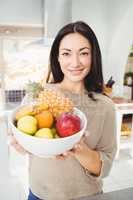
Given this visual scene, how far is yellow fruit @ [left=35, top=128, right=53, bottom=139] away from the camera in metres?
0.41

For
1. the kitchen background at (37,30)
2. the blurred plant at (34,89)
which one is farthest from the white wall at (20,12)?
the blurred plant at (34,89)

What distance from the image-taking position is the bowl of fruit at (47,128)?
1.36ft

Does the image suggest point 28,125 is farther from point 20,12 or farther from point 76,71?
point 20,12

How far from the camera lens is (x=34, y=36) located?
0.98 metres

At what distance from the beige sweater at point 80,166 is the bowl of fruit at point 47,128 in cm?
10

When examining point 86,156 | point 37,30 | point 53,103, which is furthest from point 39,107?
point 37,30

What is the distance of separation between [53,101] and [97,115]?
0.13 metres

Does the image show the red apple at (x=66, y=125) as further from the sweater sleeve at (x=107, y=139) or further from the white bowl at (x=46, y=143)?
the sweater sleeve at (x=107, y=139)

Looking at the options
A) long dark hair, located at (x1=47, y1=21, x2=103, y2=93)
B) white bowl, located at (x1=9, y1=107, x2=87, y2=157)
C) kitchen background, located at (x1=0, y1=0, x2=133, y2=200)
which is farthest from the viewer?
kitchen background, located at (x1=0, y1=0, x2=133, y2=200)

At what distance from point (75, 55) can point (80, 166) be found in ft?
0.82

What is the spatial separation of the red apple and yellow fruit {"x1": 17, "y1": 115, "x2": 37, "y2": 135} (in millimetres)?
41

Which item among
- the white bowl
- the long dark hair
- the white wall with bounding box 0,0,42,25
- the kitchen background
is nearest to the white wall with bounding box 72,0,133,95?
the kitchen background

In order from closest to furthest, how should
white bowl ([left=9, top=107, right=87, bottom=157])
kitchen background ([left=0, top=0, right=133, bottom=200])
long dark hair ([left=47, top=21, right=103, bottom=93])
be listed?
white bowl ([left=9, top=107, right=87, bottom=157]) → long dark hair ([left=47, top=21, right=103, bottom=93]) → kitchen background ([left=0, top=0, right=133, bottom=200])

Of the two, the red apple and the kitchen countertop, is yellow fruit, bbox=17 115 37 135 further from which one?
the kitchen countertop
